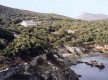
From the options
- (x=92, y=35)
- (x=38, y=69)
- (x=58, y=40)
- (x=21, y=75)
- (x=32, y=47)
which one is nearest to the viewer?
(x=21, y=75)

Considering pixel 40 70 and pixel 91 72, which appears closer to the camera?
pixel 40 70

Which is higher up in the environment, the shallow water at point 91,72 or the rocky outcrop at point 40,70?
the rocky outcrop at point 40,70

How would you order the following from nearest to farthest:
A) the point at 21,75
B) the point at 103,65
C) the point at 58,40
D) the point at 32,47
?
the point at 21,75 < the point at 32,47 < the point at 103,65 < the point at 58,40

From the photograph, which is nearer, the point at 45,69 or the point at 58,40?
the point at 45,69

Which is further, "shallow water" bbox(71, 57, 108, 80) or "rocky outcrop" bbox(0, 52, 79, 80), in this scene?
"shallow water" bbox(71, 57, 108, 80)

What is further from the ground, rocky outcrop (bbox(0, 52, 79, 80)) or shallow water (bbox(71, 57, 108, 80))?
rocky outcrop (bbox(0, 52, 79, 80))

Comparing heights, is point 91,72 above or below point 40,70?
below

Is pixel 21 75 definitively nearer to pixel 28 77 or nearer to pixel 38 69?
pixel 28 77

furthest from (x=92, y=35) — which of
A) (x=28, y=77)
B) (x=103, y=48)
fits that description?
(x=28, y=77)
